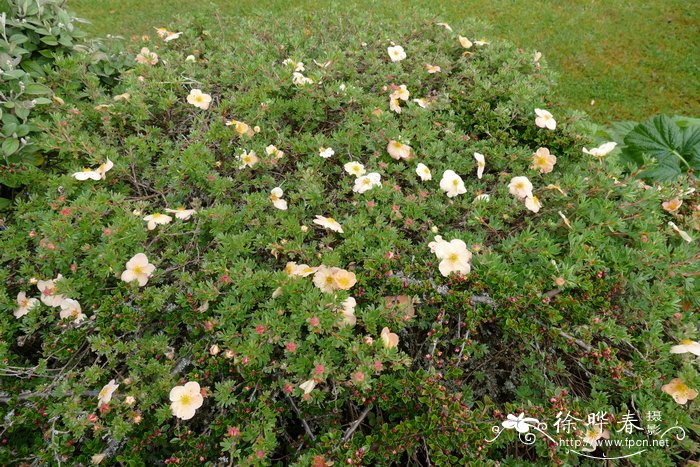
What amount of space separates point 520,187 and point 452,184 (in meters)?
0.29

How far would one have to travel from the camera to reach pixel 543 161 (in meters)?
2.17

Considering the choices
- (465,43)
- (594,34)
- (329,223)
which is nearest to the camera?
(329,223)

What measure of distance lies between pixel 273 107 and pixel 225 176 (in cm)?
46

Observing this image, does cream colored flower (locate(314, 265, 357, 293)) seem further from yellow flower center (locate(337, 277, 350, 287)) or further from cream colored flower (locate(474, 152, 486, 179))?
cream colored flower (locate(474, 152, 486, 179))

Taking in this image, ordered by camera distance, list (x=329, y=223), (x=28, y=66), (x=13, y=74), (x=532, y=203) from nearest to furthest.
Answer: (x=329, y=223)
(x=532, y=203)
(x=13, y=74)
(x=28, y=66)

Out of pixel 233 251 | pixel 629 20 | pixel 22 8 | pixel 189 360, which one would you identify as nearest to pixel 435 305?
pixel 233 251

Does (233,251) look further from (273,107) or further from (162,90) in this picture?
(162,90)

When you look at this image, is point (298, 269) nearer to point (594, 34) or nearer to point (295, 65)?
point (295, 65)

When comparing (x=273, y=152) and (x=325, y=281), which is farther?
(x=273, y=152)

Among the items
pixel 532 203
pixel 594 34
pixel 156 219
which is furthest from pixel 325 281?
pixel 594 34

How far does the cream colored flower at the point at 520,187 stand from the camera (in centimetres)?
202

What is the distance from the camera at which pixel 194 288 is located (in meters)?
1.69

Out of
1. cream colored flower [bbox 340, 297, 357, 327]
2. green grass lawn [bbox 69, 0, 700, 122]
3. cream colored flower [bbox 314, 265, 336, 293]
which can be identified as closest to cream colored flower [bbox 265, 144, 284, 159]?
cream colored flower [bbox 314, 265, 336, 293]

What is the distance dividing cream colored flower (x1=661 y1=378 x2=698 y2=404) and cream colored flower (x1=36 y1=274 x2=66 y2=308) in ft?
6.89
